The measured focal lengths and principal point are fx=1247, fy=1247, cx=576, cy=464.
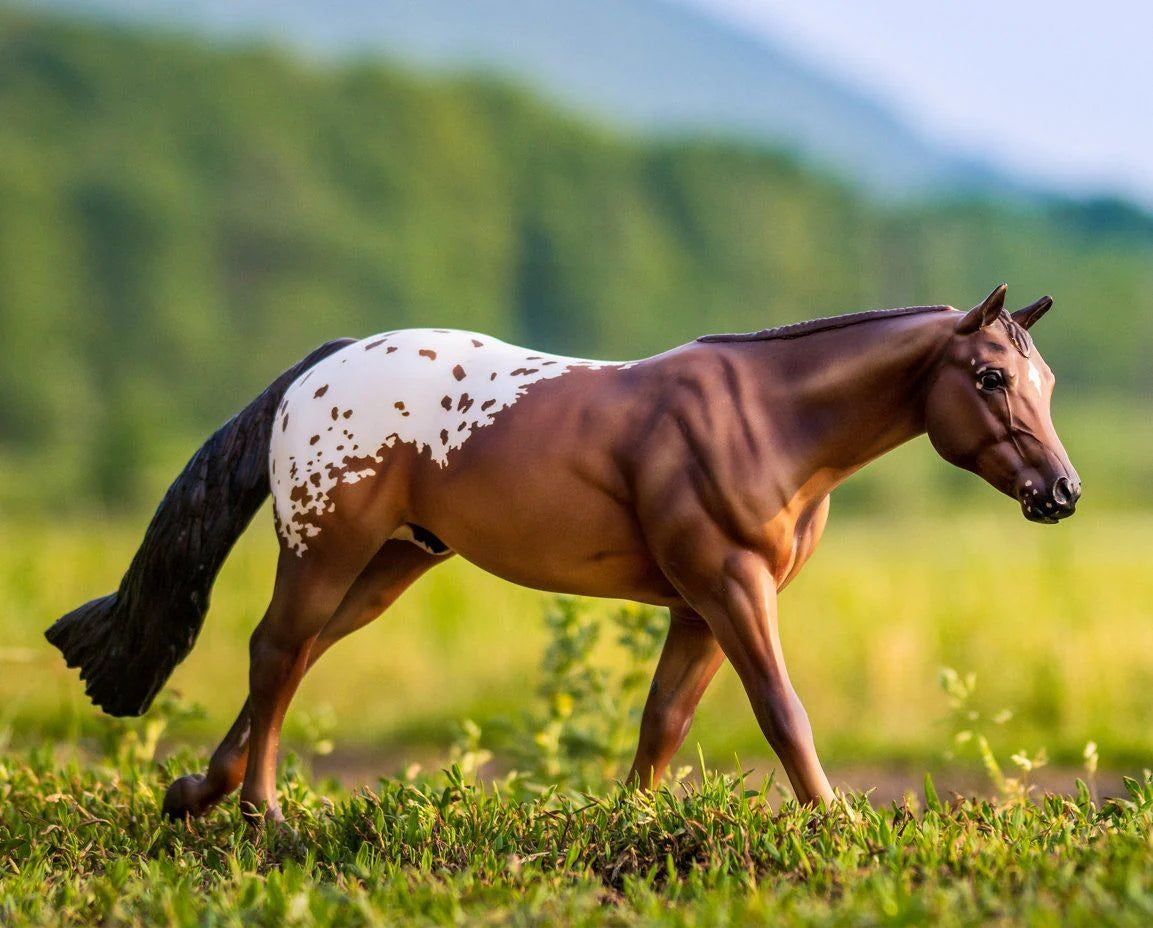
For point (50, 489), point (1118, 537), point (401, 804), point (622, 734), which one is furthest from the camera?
point (50, 489)

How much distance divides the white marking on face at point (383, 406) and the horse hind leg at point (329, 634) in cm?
30

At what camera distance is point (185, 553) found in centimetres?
360

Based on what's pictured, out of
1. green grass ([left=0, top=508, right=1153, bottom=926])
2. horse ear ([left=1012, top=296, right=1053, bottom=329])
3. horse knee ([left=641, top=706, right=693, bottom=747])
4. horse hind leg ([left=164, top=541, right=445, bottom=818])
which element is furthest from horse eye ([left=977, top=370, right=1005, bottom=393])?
horse hind leg ([left=164, top=541, right=445, bottom=818])

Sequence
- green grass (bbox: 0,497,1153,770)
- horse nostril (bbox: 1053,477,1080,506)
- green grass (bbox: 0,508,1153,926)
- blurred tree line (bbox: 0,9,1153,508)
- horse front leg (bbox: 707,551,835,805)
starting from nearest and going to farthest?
green grass (bbox: 0,508,1153,926) < horse nostril (bbox: 1053,477,1080,506) < horse front leg (bbox: 707,551,835,805) < green grass (bbox: 0,497,1153,770) < blurred tree line (bbox: 0,9,1153,508)

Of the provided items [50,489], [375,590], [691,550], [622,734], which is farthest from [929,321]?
[50,489]

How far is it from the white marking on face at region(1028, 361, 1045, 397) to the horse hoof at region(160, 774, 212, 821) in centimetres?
245

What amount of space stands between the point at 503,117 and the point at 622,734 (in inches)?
925

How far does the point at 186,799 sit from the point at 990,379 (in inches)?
96.0

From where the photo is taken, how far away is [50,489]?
15.6 meters

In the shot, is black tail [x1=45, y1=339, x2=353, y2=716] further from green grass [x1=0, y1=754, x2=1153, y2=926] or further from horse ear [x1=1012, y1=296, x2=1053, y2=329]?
horse ear [x1=1012, y1=296, x2=1053, y2=329]

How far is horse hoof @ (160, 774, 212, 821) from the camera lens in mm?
3506

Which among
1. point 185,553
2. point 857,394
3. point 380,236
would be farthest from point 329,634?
point 380,236

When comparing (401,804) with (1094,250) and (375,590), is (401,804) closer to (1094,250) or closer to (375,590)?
(375,590)

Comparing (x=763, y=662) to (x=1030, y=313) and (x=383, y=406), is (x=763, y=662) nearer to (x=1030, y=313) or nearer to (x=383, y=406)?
(x=1030, y=313)
